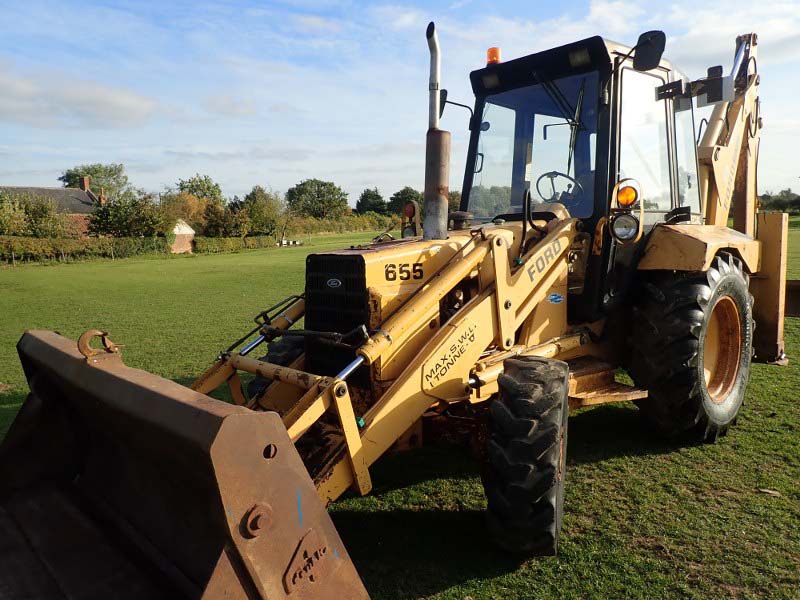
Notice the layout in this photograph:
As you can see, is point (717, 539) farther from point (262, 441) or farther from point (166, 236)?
point (166, 236)

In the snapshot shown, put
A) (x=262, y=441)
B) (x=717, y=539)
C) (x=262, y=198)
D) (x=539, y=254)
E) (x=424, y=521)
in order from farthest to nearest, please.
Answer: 1. (x=262, y=198)
2. (x=539, y=254)
3. (x=424, y=521)
4. (x=717, y=539)
5. (x=262, y=441)

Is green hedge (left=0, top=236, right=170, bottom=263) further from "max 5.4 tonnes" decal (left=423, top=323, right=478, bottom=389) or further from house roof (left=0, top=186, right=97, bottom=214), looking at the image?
"max 5.4 tonnes" decal (left=423, top=323, right=478, bottom=389)

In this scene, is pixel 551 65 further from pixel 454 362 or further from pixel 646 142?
pixel 454 362

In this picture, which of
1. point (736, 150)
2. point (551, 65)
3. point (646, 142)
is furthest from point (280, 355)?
point (736, 150)

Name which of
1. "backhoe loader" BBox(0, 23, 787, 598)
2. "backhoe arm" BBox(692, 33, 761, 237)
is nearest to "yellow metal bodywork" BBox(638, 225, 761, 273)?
"backhoe loader" BBox(0, 23, 787, 598)

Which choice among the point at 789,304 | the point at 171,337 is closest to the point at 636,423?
the point at 789,304

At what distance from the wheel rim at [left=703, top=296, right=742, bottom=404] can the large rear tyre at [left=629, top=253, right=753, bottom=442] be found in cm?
14

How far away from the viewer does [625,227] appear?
4.77m

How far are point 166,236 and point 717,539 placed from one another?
4502 centimetres

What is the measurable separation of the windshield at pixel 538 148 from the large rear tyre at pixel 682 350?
924 mm

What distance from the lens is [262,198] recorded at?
211 ft

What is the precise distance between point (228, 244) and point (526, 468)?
46.7 metres

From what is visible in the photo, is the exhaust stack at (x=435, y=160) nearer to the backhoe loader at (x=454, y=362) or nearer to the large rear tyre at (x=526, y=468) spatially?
the backhoe loader at (x=454, y=362)

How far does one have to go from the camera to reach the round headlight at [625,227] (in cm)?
473
